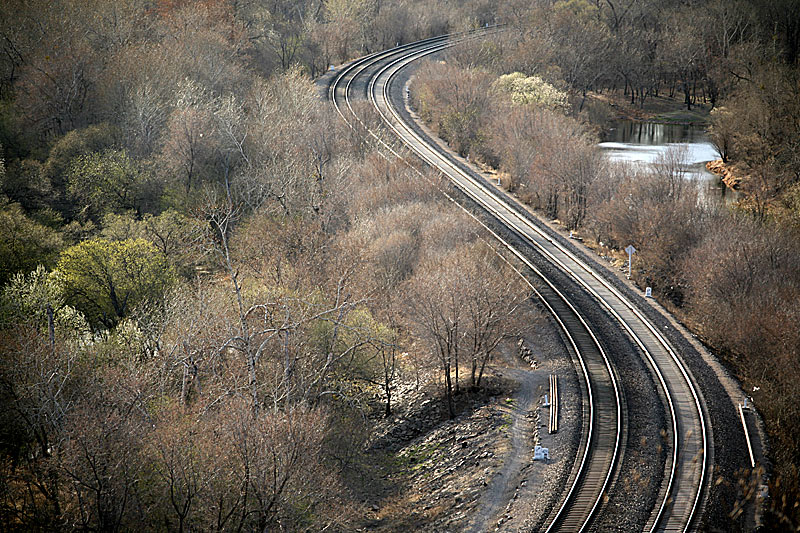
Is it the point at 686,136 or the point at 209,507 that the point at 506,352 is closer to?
the point at 209,507

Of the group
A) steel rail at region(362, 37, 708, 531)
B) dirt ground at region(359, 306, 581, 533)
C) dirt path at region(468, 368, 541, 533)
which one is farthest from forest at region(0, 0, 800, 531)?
steel rail at region(362, 37, 708, 531)

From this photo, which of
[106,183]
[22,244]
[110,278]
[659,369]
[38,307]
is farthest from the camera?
[106,183]

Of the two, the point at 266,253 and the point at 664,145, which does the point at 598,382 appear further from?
the point at 664,145

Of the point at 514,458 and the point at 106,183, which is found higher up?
the point at 106,183

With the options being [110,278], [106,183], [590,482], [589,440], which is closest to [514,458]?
[589,440]

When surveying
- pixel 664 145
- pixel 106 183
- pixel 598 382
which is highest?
pixel 106 183

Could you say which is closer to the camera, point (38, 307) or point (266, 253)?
point (38, 307)
